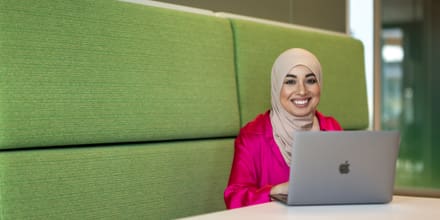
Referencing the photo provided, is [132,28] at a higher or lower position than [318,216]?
higher

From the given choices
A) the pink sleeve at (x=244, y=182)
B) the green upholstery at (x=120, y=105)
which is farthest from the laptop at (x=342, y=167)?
the green upholstery at (x=120, y=105)

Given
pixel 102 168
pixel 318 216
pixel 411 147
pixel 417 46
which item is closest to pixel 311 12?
pixel 417 46

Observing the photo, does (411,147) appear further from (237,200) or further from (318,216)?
(318,216)

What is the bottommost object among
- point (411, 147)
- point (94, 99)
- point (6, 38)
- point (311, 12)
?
point (411, 147)

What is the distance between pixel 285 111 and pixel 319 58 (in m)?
0.87

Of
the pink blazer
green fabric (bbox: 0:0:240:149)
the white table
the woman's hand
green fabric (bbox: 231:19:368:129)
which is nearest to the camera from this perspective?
the white table

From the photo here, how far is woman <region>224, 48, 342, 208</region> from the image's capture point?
7.66 ft

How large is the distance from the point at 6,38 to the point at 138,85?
52cm

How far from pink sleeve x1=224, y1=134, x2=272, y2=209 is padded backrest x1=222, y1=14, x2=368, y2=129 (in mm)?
357

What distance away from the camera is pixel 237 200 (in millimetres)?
2186

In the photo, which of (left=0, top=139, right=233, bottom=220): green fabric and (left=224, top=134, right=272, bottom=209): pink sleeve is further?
(left=224, top=134, right=272, bottom=209): pink sleeve

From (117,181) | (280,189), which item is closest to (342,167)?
(280,189)

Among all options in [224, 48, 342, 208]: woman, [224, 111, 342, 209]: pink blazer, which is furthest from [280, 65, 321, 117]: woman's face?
[224, 111, 342, 209]: pink blazer

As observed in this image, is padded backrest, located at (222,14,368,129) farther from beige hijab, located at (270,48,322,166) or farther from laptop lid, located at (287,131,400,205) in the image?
laptop lid, located at (287,131,400,205)
